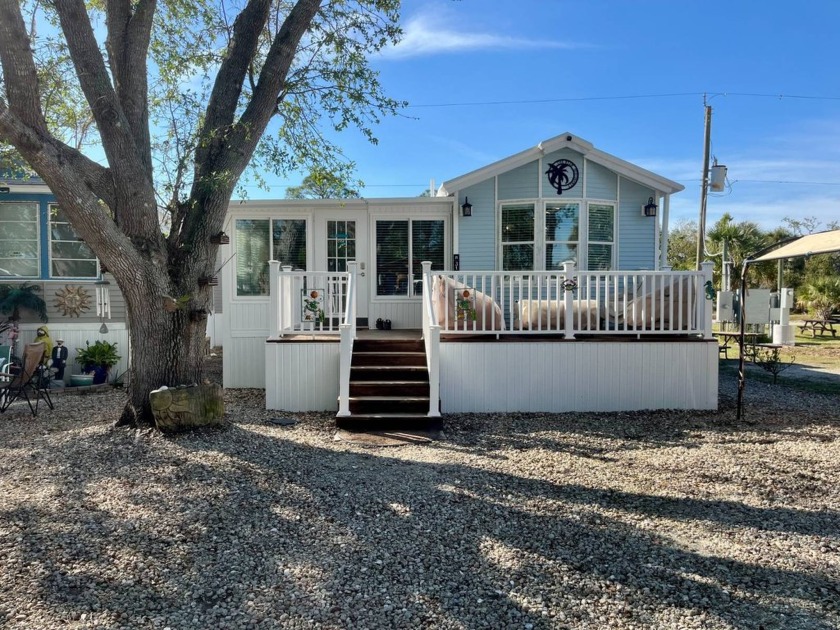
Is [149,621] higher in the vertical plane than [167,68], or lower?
lower

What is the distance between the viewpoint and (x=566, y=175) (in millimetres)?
9375

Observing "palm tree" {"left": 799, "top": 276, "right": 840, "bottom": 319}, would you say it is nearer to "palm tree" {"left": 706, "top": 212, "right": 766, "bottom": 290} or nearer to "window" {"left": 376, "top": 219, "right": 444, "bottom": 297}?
"palm tree" {"left": 706, "top": 212, "right": 766, "bottom": 290}

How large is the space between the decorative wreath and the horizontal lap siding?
7.13 meters

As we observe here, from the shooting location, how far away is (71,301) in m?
9.85

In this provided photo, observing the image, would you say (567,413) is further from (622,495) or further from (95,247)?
(95,247)

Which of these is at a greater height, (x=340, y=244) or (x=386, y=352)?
(x=340, y=244)

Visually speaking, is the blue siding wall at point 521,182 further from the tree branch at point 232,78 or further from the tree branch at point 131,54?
the tree branch at point 131,54


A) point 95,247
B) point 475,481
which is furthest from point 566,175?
point 95,247

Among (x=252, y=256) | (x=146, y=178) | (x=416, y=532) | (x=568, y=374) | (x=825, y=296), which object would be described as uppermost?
(x=146, y=178)

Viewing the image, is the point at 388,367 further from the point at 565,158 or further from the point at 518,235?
the point at 565,158

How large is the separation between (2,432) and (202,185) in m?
3.73

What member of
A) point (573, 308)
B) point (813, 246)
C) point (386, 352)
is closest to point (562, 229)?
point (573, 308)

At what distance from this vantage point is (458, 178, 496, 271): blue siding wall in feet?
31.3

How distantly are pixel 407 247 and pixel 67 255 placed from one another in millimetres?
6342
